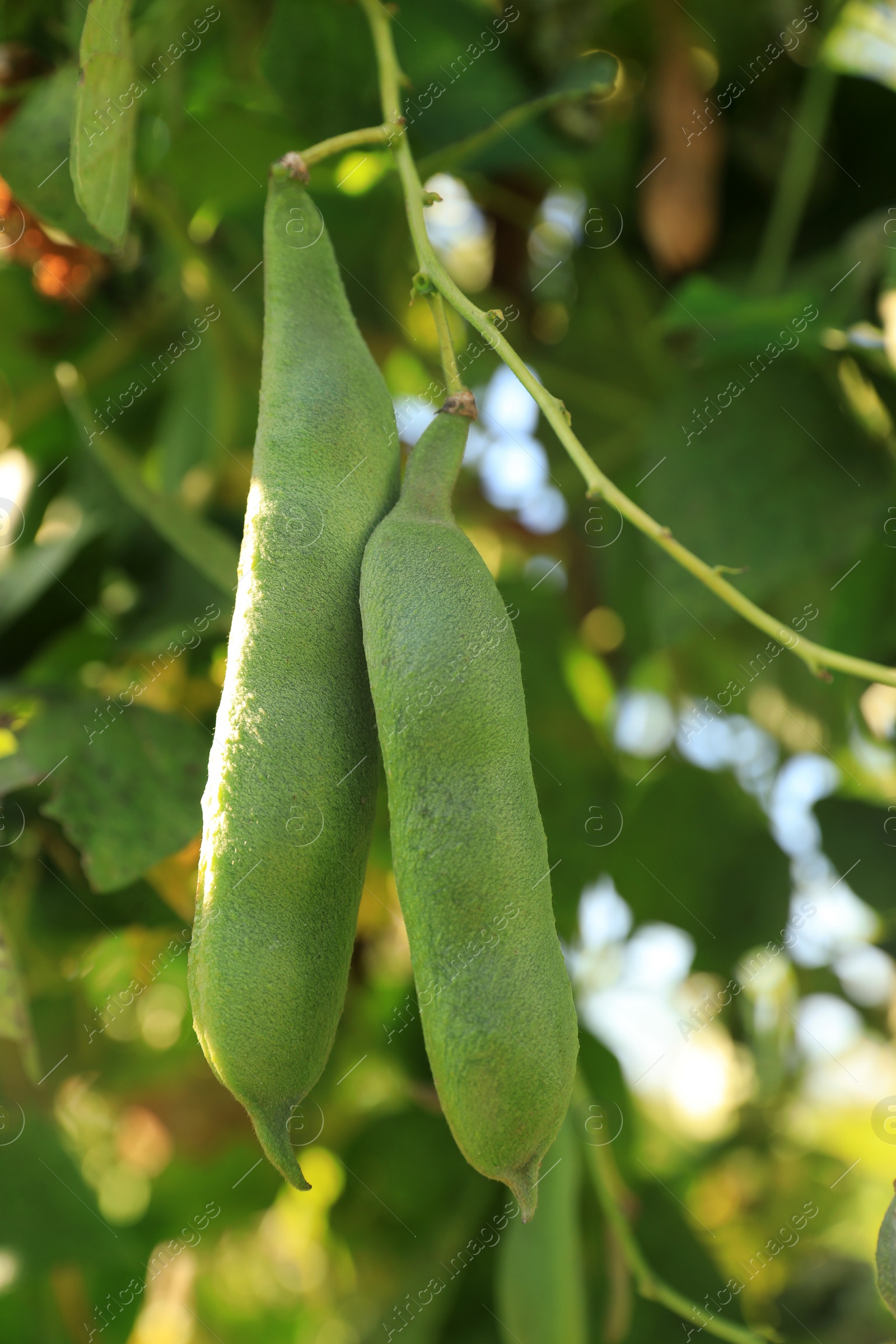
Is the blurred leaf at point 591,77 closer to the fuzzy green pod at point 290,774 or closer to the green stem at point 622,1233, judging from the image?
the fuzzy green pod at point 290,774

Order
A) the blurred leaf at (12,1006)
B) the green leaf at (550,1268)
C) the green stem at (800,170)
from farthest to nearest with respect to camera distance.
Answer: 1. the green stem at (800,170)
2. the green leaf at (550,1268)
3. the blurred leaf at (12,1006)

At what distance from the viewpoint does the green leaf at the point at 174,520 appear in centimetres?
102

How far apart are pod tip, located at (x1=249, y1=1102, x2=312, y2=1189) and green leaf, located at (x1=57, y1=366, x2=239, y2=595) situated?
54 centimetres

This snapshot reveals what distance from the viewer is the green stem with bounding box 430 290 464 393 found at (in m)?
0.65

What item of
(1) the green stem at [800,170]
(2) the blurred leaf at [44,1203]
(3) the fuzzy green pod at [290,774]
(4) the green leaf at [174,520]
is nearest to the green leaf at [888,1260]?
(3) the fuzzy green pod at [290,774]

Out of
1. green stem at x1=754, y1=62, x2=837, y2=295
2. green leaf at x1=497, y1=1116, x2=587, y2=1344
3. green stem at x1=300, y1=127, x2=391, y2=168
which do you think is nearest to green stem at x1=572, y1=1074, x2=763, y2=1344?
green leaf at x1=497, y1=1116, x2=587, y2=1344

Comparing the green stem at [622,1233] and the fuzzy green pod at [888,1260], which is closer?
the fuzzy green pod at [888,1260]

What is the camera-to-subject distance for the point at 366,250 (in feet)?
4.34

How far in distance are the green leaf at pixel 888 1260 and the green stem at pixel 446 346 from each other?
20.3 inches

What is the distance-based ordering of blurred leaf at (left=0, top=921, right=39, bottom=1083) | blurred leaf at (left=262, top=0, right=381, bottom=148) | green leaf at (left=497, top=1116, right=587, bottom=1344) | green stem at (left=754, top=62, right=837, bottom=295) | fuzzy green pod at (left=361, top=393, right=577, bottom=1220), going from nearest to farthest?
fuzzy green pod at (left=361, top=393, right=577, bottom=1220) < blurred leaf at (left=0, top=921, right=39, bottom=1083) < green leaf at (left=497, top=1116, right=587, bottom=1344) < blurred leaf at (left=262, top=0, right=381, bottom=148) < green stem at (left=754, top=62, right=837, bottom=295)

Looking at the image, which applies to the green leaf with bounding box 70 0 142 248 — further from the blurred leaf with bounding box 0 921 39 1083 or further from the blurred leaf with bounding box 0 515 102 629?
the blurred leaf with bounding box 0 921 39 1083

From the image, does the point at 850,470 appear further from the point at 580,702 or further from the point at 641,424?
the point at 580,702

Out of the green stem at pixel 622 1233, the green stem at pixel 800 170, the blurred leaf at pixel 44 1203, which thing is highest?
the green stem at pixel 800 170

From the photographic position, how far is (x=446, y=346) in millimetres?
650
